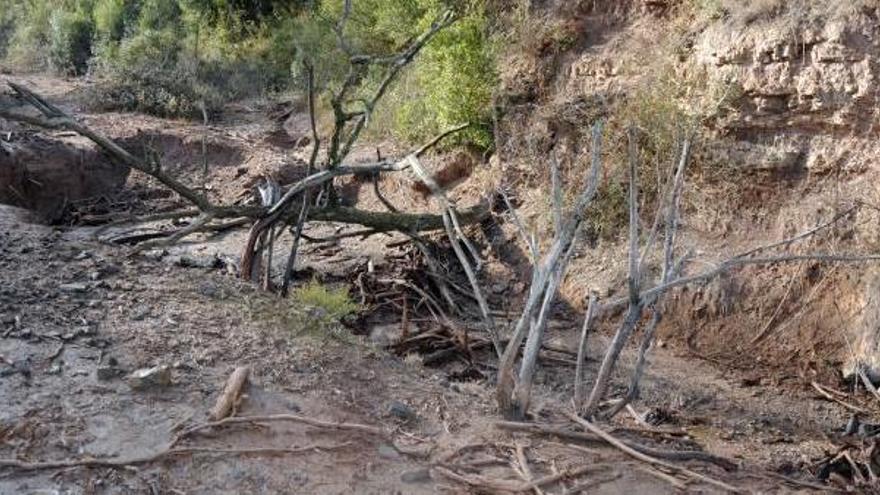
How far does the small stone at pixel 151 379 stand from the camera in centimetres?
404

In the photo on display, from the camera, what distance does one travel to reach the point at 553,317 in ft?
25.1

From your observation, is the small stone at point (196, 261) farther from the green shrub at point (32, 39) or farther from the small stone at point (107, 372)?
the green shrub at point (32, 39)

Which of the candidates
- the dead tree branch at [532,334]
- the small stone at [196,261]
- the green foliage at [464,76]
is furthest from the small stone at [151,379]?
the green foliage at [464,76]

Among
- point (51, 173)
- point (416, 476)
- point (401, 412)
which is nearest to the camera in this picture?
point (416, 476)

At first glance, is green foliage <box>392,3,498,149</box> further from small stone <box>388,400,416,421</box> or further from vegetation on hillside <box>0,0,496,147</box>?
small stone <box>388,400,416,421</box>

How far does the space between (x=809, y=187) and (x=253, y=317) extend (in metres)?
4.78

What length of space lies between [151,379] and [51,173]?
5.94 metres

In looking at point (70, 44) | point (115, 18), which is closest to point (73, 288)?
point (115, 18)

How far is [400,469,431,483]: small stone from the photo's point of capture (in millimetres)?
3699

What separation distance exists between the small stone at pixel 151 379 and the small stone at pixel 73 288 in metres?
1.13

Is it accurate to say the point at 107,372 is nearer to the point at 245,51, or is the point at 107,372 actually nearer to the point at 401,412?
the point at 401,412

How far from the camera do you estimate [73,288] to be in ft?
16.4

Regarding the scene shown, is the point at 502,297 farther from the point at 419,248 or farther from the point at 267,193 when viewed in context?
the point at 267,193

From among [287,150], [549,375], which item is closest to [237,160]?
[287,150]
